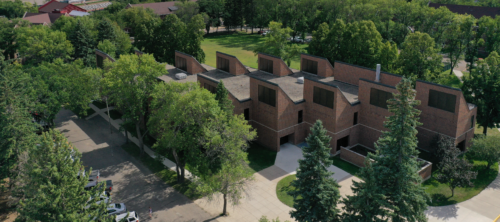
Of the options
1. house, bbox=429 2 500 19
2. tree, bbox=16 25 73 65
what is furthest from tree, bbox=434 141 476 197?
house, bbox=429 2 500 19

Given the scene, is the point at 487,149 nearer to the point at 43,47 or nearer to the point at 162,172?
the point at 162,172

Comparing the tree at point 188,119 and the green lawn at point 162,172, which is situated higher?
the tree at point 188,119

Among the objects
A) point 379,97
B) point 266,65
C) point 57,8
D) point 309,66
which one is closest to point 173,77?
point 266,65

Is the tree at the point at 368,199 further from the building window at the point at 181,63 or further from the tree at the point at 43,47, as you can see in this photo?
the tree at the point at 43,47

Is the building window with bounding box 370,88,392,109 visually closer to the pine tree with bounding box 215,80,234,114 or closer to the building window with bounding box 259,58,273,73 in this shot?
the pine tree with bounding box 215,80,234,114

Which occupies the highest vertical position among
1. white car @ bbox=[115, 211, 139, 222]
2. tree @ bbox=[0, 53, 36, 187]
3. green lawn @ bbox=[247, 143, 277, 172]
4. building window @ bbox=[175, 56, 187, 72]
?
building window @ bbox=[175, 56, 187, 72]

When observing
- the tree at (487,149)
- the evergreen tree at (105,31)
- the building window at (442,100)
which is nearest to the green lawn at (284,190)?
the building window at (442,100)
